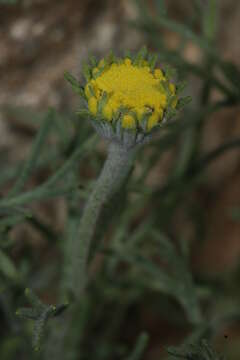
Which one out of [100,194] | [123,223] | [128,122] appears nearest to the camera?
[128,122]

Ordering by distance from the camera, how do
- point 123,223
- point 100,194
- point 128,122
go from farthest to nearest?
point 123,223, point 100,194, point 128,122

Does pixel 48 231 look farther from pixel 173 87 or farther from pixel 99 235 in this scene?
pixel 173 87

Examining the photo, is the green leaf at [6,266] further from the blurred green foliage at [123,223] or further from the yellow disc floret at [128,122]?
the yellow disc floret at [128,122]

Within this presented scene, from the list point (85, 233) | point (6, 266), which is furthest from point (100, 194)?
point (6, 266)

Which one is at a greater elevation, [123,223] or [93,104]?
[123,223]

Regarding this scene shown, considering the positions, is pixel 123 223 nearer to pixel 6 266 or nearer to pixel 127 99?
pixel 6 266

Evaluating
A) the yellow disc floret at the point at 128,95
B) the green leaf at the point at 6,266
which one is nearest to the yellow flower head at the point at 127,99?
the yellow disc floret at the point at 128,95
